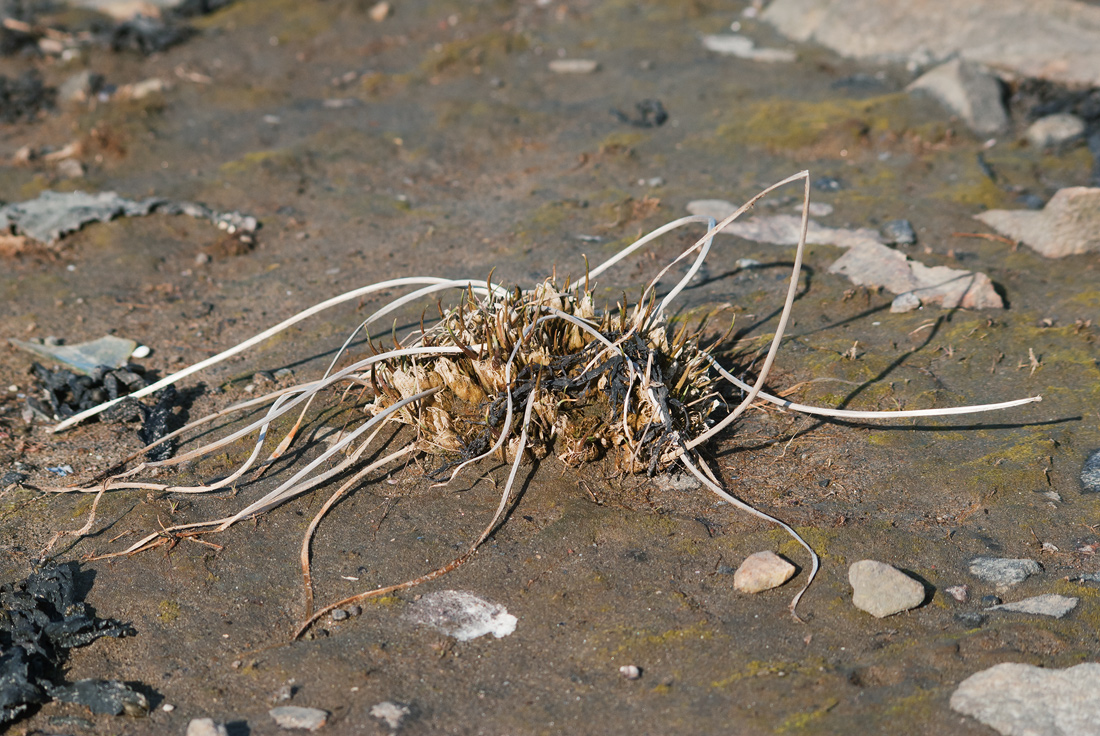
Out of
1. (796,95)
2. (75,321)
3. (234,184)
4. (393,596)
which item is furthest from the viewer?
(796,95)

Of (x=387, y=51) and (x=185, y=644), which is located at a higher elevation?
(x=387, y=51)

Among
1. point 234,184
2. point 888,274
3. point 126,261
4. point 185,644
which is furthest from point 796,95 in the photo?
point 185,644

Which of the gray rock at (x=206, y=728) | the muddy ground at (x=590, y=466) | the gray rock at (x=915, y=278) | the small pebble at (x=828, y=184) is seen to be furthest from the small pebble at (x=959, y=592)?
the small pebble at (x=828, y=184)

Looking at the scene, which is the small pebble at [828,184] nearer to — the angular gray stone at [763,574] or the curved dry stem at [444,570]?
the curved dry stem at [444,570]

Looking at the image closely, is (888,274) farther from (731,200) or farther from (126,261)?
(126,261)

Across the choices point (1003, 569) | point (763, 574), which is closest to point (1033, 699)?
point (1003, 569)

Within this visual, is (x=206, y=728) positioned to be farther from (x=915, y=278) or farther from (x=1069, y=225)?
(x=1069, y=225)
